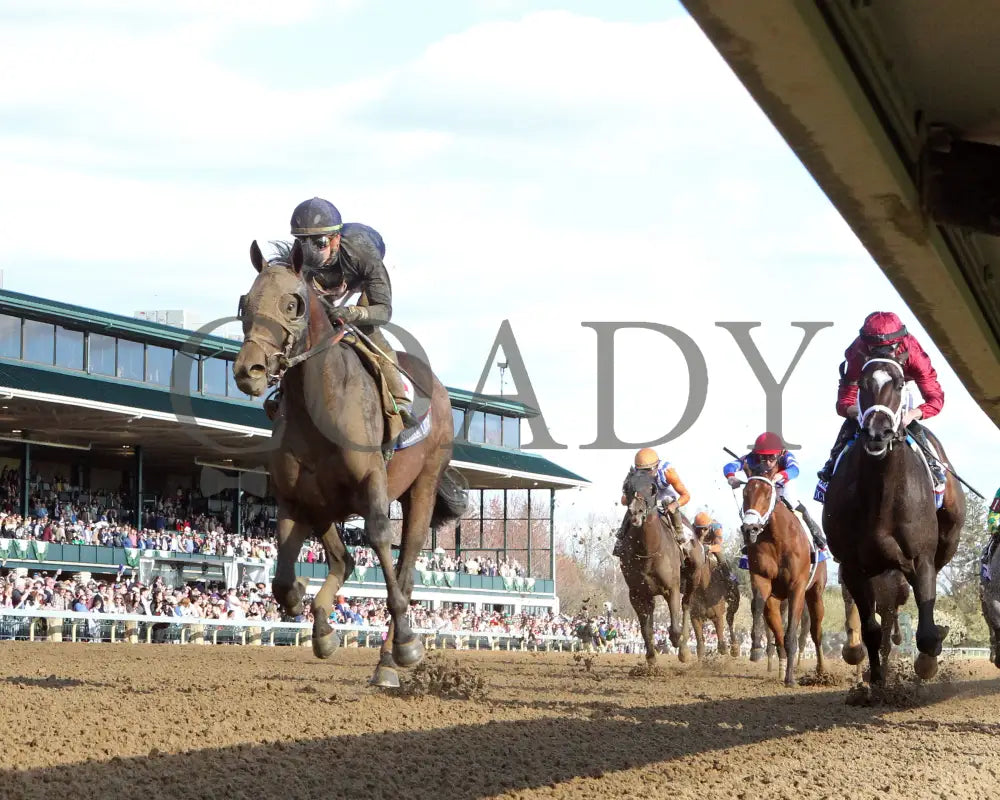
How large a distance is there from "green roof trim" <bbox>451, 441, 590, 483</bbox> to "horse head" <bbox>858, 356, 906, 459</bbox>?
3257 centimetres

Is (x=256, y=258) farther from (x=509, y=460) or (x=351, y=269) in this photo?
(x=509, y=460)

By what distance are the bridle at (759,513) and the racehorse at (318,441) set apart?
5.44 m

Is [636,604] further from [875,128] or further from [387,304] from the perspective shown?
[875,128]

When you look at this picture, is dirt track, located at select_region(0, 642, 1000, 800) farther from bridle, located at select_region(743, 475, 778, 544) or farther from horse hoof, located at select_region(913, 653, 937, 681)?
bridle, located at select_region(743, 475, 778, 544)

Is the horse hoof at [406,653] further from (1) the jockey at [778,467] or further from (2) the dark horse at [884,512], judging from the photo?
(1) the jockey at [778,467]

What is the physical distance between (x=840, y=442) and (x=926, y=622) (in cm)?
143

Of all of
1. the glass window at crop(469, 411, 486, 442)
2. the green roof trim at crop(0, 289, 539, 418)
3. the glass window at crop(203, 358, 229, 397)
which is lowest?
the glass window at crop(469, 411, 486, 442)

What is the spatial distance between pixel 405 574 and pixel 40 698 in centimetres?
276

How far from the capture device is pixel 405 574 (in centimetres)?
963

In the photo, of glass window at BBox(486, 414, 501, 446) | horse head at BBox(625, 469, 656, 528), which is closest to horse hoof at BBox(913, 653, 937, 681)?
horse head at BBox(625, 469, 656, 528)

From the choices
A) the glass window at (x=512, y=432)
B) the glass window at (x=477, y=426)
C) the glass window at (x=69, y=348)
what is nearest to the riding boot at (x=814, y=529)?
the glass window at (x=69, y=348)

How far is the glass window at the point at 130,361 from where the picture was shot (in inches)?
1432

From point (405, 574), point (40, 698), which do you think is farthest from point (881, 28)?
point (405, 574)

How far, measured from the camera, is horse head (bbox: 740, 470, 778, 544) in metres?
13.4
